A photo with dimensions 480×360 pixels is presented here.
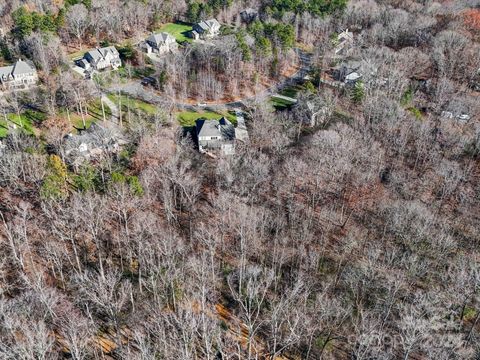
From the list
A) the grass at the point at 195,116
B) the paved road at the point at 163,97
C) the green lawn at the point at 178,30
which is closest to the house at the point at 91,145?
the grass at the point at 195,116

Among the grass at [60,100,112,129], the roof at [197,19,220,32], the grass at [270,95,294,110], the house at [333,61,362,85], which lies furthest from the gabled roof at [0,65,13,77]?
the house at [333,61,362,85]

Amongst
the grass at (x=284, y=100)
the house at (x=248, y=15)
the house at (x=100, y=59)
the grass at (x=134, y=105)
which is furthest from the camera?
the house at (x=248, y=15)

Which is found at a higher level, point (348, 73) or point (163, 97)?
point (348, 73)

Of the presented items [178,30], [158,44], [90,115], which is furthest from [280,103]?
[178,30]

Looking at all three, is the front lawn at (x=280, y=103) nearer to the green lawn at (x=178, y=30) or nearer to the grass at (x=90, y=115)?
the grass at (x=90, y=115)

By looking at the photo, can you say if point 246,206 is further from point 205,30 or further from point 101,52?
point 205,30
